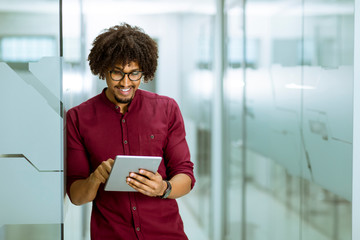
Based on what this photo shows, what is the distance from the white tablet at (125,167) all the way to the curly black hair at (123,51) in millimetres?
428

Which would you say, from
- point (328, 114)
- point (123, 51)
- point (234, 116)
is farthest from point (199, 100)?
point (123, 51)

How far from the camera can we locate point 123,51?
2100mm

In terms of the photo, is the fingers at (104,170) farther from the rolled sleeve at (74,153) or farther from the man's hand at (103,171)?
the rolled sleeve at (74,153)

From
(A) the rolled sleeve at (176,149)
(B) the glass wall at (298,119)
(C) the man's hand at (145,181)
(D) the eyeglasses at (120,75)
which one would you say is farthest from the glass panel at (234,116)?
(C) the man's hand at (145,181)

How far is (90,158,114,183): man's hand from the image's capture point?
196 centimetres

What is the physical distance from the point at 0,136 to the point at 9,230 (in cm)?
39

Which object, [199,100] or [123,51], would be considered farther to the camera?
[199,100]

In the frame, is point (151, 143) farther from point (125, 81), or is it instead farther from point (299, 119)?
point (299, 119)

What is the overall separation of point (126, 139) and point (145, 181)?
282 millimetres

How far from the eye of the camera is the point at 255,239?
3941 mm

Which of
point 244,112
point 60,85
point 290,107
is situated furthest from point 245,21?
point 60,85

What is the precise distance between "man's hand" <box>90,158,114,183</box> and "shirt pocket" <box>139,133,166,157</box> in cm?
23

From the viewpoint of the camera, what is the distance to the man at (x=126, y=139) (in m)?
2.11

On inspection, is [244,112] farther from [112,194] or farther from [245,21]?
[112,194]
